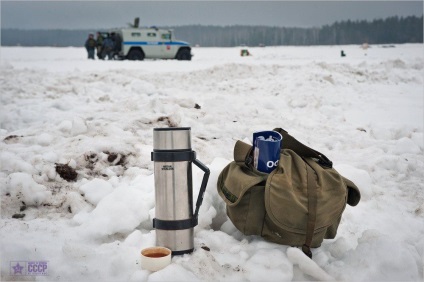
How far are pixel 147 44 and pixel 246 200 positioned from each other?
67.4 feet

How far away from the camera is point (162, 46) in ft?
74.2

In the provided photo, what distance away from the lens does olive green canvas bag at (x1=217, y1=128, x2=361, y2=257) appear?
2.60m

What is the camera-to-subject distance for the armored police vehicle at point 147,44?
862 inches

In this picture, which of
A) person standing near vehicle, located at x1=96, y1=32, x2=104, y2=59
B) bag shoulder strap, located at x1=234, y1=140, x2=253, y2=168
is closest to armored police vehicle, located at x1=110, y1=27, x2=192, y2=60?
person standing near vehicle, located at x1=96, y1=32, x2=104, y2=59

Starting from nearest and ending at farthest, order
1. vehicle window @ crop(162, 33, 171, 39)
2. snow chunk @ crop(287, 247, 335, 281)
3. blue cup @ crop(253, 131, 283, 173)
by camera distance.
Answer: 1. snow chunk @ crop(287, 247, 335, 281)
2. blue cup @ crop(253, 131, 283, 173)
3. vehicle window @ crop(162, 33, 171, 39)

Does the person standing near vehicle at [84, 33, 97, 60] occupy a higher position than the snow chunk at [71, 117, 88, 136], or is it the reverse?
the person standing near vehicle at [84, 33, 97, 60]

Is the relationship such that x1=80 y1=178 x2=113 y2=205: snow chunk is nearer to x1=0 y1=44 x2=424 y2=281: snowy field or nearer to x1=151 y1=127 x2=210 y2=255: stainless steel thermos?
x1=0 y1=44 x2=424 y2=281: snowy field

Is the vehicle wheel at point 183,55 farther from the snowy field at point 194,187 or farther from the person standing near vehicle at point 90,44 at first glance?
the snowy field at point 194,187

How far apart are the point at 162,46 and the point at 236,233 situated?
2049 cm

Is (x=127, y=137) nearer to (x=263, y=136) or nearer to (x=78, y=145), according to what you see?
(x=78, y=145)

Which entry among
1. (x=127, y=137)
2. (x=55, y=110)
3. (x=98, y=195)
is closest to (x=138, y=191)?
(x=98, y=195)

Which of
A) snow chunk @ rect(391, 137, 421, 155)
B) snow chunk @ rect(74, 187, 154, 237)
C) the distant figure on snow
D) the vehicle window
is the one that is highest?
the vehicle window

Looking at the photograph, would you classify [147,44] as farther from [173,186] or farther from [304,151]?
[173,186]

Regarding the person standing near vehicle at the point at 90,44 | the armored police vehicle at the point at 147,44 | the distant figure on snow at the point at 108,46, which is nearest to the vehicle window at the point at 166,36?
the armored police vehicle at the point at 147,44
